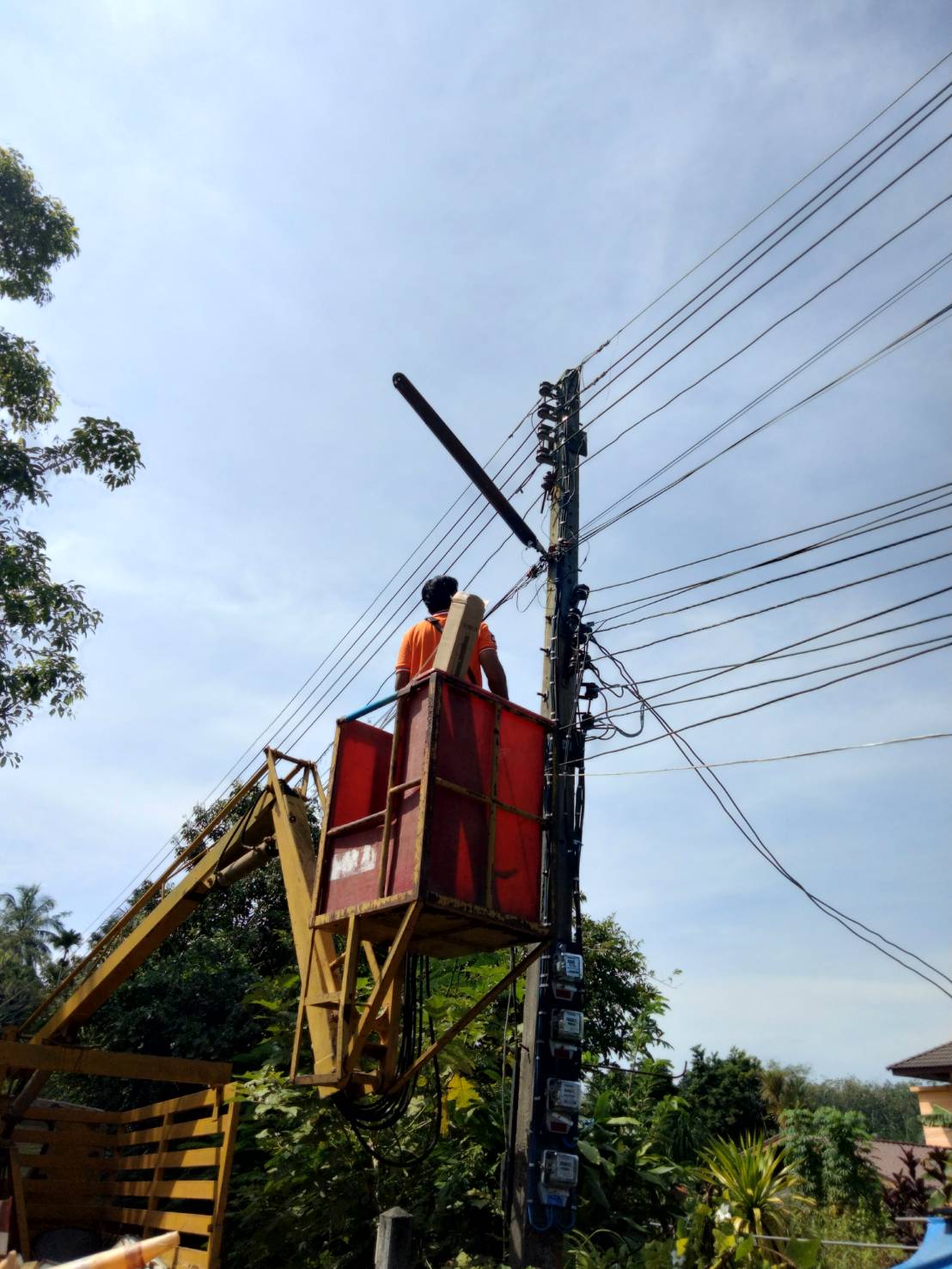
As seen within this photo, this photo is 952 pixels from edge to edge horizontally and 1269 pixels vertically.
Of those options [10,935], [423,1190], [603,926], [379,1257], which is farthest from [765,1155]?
[10,935]

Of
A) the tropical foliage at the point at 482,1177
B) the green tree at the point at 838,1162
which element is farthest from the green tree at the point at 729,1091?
the tropical foliage at the point at 482,1177

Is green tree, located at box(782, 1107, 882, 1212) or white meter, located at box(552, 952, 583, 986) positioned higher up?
white meter, located at box(552, 952, 583, 986)

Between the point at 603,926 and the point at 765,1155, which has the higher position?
the point at 603,926

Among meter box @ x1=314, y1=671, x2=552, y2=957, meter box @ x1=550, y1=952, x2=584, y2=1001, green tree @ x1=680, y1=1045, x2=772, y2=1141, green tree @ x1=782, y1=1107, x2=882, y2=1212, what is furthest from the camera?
green tree @ x1=680, y1=1045, x2=772, y2=1141

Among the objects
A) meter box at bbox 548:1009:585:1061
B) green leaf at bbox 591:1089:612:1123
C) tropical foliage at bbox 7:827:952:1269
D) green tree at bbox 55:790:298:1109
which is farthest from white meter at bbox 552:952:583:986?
green tree at bbox 55:790:298:1109

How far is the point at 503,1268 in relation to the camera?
697cm

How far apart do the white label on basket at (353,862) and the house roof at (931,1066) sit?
63.9 feet

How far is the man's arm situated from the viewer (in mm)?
7227

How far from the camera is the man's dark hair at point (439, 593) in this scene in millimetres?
7844

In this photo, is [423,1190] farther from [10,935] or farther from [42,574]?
[10,935]

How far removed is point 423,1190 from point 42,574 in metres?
10.3

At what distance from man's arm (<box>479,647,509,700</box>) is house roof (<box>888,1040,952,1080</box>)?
19.0m

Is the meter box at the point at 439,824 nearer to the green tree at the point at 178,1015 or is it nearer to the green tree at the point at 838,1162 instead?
the green tree at the point at 178,1015

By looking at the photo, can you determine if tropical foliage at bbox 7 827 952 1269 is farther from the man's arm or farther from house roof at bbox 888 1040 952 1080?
house roof at bbox 888 1040 952 1080
